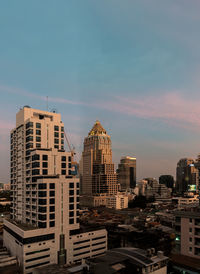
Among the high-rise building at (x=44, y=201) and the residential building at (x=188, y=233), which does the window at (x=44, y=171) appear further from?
the residential building at (x=188, y=233)

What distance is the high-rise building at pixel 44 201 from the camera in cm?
6147

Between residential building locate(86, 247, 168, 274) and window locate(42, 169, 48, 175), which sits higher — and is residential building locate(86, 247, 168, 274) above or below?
below

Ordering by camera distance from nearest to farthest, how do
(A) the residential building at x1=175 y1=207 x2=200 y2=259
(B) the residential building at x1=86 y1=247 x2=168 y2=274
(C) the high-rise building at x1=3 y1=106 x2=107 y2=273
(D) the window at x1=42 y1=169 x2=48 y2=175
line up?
(B) the residential building at x1=86 y1=247 x2=168 y2=274, (A) the residential building at x1=175 y1=207 x2=200 y2=259, (C) the high-rise building at x1=3 y1=106 x2=107 y2=273, (D) the window at x1=42 y1=169 x2=48 y2=175

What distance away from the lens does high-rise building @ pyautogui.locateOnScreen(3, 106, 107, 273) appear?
61.5 meters

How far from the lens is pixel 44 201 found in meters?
64.4

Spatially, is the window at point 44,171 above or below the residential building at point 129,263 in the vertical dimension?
above

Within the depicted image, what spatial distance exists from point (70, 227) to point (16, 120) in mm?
40329

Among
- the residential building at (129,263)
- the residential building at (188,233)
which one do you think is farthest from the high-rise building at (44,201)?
the residential building at (188,233)

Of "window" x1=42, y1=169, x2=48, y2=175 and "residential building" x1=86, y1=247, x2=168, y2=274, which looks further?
"window" x1=42, y1=169, x2=48, y2=175

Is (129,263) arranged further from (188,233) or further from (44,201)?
(44,201)

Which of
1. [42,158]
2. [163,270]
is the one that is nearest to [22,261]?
[42,158]

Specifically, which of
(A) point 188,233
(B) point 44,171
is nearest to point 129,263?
(A) point 188,233

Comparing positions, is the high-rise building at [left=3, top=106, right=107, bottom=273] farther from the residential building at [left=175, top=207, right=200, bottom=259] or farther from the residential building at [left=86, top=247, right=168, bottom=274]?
the residential building at [left=175, top=207, right=200, bottom=259]

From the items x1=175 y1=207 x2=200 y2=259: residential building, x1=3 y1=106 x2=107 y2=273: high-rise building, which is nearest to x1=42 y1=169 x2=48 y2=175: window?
x1=3 y1=106 x2=107 y2=273: high-rise building
